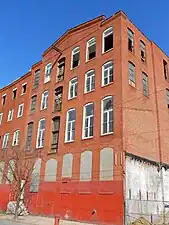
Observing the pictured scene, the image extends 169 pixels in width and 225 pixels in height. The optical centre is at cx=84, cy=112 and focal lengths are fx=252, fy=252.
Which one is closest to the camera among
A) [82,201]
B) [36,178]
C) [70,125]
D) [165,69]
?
[82,201]

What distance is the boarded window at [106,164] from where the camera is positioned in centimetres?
1767

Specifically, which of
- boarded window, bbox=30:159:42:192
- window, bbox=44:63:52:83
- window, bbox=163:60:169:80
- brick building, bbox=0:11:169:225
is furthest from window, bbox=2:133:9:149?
window, bbox=163:60:169:80

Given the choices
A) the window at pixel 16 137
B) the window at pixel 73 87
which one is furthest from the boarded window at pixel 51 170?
the window at pixel 16 137

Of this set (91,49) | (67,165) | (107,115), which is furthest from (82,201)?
(91,49)

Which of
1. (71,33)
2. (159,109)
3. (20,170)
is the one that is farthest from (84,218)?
(71,33)

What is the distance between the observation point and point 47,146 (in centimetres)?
2458

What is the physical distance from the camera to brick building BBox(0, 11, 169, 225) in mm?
18062

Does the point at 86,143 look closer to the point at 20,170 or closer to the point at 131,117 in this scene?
the point at 131,117

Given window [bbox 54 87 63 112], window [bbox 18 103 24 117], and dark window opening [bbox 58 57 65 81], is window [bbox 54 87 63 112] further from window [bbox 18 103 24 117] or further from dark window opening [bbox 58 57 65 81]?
window [bbox 18 103 24 117]

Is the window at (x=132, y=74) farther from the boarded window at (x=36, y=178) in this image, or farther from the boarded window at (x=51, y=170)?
the boarded window at (x=36, y=178)

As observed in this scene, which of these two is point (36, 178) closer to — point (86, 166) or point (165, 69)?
point (86, 166)

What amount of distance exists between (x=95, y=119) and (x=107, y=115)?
1.10 metres

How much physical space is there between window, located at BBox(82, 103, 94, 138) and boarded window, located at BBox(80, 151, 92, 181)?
5.26 feet

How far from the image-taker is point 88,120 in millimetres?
21328
